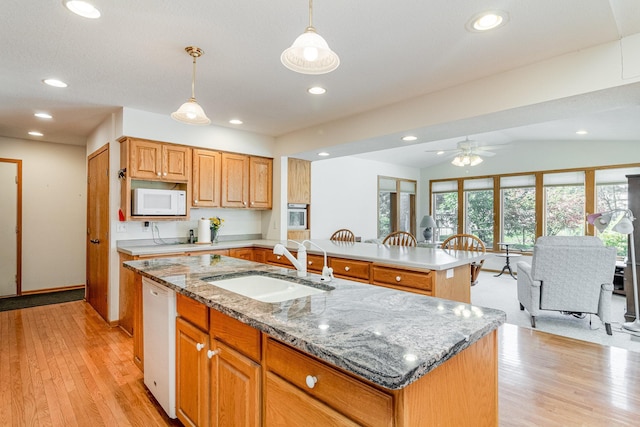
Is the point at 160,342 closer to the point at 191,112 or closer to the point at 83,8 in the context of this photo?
the point at 191,112

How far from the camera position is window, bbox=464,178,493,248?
7883 millimetres

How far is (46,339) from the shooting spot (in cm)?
335

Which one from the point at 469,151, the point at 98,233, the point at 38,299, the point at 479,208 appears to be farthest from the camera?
the point at 479,208

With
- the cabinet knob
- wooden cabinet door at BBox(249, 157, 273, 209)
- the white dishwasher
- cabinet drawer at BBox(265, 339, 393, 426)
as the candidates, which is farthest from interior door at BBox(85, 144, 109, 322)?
the cabinet knob

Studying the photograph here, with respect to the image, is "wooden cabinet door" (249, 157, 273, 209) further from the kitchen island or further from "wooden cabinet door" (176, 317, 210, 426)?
the kitchen island

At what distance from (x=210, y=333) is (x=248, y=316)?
0.44m

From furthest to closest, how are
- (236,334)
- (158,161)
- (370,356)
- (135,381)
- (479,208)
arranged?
(479,208) → (158,161) → (135,381) → (236,334) → (370,356)

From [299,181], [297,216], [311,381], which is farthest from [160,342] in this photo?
[299,181]

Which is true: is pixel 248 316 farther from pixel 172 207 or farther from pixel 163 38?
pixel 172 207

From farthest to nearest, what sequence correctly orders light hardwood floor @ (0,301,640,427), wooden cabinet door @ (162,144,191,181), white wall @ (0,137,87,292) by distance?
white wall @ (0,137,87,292), wooden cabinet door @ (162,144,191,181), light hardwood floor @ (0,301,640,427)

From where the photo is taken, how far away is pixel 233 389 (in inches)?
54.1

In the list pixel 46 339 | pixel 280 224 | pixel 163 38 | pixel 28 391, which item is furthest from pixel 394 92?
pixel 46 339

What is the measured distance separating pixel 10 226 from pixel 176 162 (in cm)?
312

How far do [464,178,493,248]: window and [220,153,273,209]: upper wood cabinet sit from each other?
554cm
